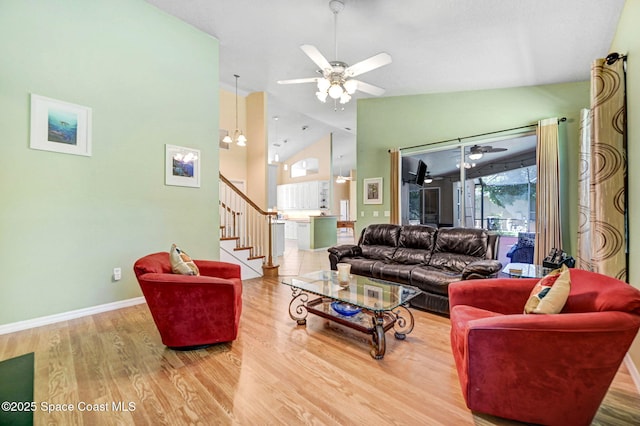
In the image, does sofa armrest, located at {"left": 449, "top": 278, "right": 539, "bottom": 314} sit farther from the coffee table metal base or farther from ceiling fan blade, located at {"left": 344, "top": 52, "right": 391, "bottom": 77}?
ceiling fan blade, located at {"left": 344, "top": 52, "right": 391, "bottom": 77}

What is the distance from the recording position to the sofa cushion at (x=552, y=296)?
1.50 meters

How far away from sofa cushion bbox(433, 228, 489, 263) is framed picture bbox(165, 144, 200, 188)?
368 centimetres

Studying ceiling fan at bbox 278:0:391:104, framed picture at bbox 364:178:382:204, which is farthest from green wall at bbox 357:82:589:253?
ceiling fan at bbox 278:0:391:104

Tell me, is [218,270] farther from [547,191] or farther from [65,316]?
[547,191]

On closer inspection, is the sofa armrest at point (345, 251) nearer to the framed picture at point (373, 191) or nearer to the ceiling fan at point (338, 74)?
the framed picture at point (373, 191)

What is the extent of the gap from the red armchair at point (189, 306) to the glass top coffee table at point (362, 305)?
0.71 metres

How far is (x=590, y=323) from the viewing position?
126 centimetres

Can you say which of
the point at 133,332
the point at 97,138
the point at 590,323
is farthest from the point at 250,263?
the point at 590,323

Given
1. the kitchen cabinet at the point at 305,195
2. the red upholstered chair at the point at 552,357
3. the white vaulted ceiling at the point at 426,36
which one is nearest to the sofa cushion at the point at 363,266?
the red upholstered chair at the point at 552,357

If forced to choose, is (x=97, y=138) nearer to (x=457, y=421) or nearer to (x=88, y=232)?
(x=88, y=232)

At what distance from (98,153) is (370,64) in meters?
3.24

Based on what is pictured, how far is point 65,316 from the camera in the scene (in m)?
2.89

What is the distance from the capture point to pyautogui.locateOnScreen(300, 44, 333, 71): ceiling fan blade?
2.59 metres

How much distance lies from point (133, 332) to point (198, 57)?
3.79 metres
